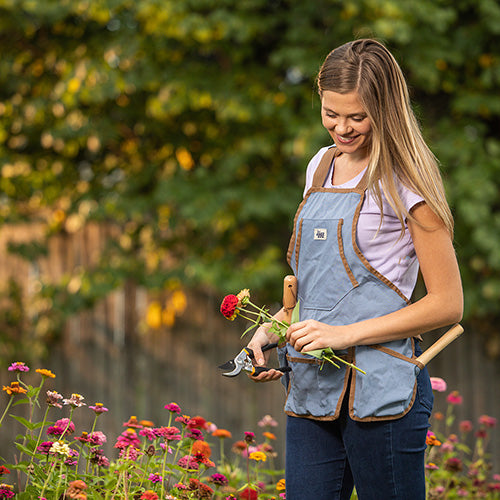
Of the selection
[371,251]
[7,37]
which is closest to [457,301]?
[371,251]

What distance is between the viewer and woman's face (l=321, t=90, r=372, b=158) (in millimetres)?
1755

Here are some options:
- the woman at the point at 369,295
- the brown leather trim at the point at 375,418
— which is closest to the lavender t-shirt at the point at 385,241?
the woman at the point at 369,295

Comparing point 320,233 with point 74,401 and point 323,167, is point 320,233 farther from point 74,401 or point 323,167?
point 74,401

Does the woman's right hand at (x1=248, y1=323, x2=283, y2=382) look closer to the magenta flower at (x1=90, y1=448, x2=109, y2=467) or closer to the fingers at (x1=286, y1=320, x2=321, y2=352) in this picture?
the fingers at (x1=286, y1=320, x2=321, y2=352)

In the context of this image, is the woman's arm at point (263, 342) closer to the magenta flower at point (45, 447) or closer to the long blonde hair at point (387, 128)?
the long blonde hair at point (387, 128)

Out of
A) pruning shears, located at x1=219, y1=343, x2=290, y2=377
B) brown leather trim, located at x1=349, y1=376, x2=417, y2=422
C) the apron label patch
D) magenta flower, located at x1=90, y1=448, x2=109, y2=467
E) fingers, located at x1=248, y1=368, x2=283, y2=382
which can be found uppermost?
the apron label patch

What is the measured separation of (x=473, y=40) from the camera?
555 cm

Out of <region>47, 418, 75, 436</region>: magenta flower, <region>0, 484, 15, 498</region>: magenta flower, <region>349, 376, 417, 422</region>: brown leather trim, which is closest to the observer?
<region>349, 376, 417, 422</region>: brown leather trim

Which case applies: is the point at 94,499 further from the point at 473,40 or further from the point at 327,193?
the point at 473,40

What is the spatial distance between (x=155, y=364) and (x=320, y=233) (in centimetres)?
522

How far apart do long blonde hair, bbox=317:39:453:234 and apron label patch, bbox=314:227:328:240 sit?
0.48ft

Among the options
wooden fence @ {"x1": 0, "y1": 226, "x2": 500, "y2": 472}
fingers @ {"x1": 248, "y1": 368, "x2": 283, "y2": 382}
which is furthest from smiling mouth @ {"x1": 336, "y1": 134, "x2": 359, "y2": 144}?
wooden fence @ {"x1": 0, "y1": 226, "x2": 500, "y2": 472}

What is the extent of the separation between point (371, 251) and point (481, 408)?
5262 millimetres

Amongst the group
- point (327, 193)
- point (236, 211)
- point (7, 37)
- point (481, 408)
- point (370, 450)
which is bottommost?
point (481, 408)
